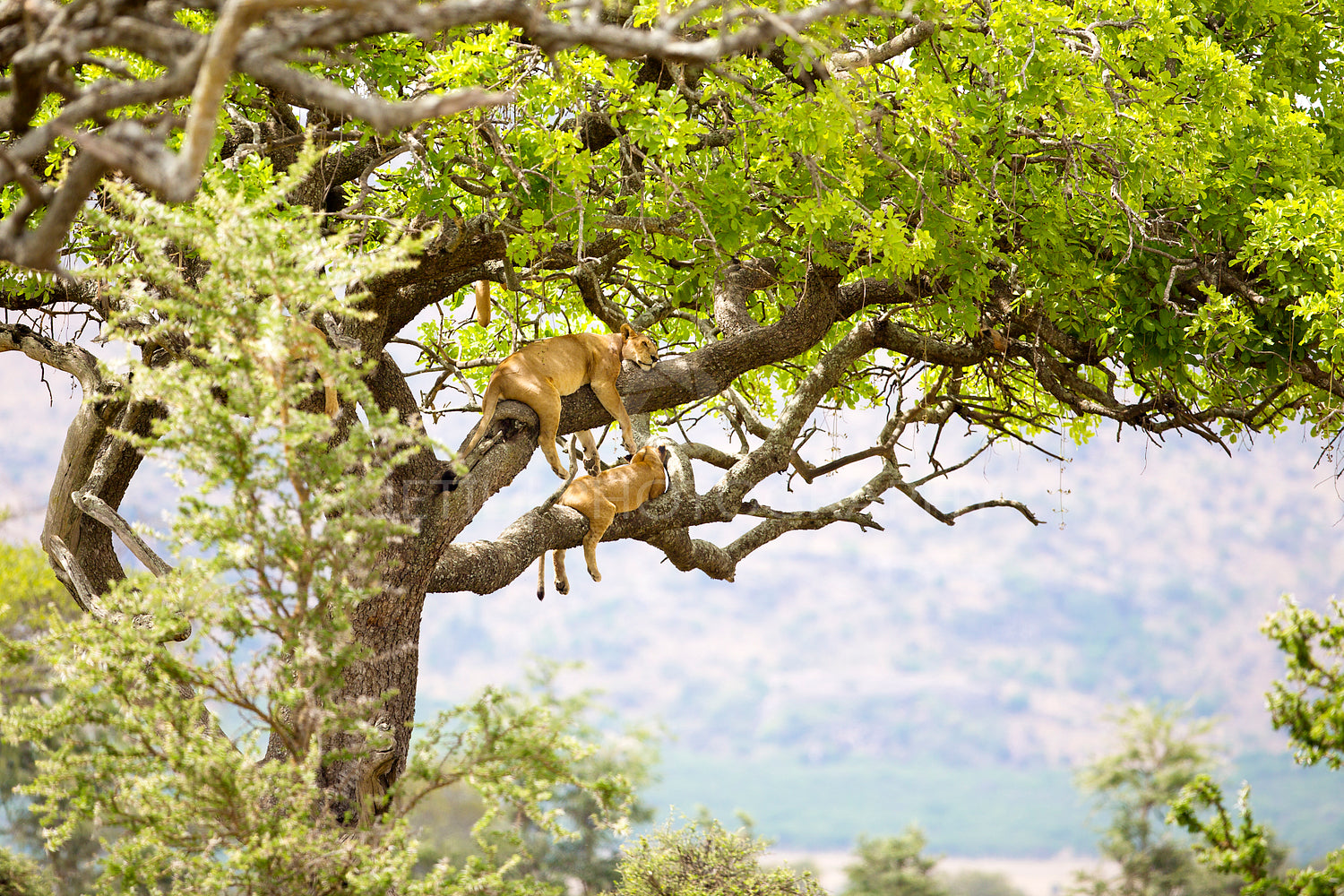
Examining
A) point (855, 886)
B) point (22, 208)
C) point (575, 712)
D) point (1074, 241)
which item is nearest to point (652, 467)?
point (1074, 241)

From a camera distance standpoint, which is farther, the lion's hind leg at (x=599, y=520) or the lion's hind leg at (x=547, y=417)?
the lion's hind leg at (x=599, y=520)

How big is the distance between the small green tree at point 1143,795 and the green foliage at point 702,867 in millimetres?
7719

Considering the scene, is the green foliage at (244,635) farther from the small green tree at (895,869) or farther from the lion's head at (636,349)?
the small green tree at (895,869)

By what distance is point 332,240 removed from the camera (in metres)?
3.78

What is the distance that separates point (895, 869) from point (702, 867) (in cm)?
825

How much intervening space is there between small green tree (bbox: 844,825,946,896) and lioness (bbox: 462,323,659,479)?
37.0ft

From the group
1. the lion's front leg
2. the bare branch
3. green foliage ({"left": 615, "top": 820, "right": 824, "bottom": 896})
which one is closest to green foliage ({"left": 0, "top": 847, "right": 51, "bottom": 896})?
the bare branch

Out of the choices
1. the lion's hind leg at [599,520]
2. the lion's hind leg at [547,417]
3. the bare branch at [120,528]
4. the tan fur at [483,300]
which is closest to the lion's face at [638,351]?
the lion's hind leg at [547,417]

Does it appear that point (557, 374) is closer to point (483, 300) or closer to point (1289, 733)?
point (483, 300)

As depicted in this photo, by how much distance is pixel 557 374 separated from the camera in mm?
6312

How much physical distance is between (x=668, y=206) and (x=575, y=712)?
313 centimetres

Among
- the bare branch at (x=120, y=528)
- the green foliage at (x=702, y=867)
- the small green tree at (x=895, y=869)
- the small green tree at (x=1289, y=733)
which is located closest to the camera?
the small green tree at (x=1289, y=733)

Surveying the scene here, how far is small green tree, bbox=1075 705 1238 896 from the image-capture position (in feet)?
49.5

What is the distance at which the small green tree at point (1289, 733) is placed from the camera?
454 cm
